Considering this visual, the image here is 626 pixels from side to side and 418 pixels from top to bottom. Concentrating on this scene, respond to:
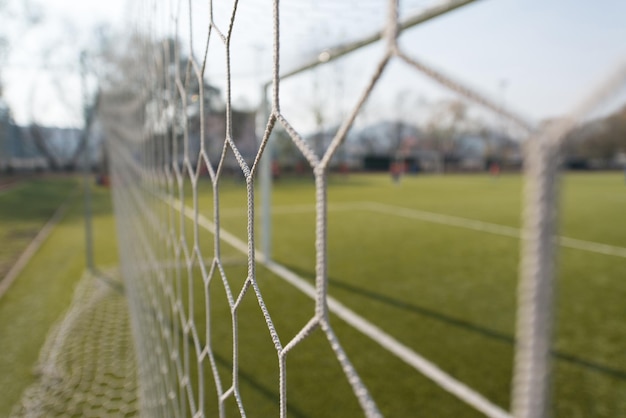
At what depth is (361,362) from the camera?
80.2 inches

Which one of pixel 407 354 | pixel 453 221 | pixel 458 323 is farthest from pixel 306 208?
pixel 407 354

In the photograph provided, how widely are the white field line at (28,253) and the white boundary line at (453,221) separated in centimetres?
342

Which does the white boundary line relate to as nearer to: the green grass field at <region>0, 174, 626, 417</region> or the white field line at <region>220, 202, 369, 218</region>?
the white field line at <region>220, 202, 369, 218</region>

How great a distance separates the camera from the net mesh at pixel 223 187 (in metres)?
0.21

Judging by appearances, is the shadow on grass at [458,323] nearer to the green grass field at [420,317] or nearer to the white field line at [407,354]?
the green grass field at [420,317]

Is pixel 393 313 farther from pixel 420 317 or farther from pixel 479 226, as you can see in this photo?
pixel 479 226

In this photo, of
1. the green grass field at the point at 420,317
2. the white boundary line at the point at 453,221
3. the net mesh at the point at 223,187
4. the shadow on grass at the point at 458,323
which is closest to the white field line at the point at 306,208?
the white boundary line at the point at 453,221

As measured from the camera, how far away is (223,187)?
0.86 metres

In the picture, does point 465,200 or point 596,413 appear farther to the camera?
point 465,200

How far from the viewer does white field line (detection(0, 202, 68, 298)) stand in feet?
12.1

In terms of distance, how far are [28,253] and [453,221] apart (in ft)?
18.0

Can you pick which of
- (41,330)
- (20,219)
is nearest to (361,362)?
(41,330)

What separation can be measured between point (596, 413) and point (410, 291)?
60.9 inches

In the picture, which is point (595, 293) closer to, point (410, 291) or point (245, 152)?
point (410, 291)
